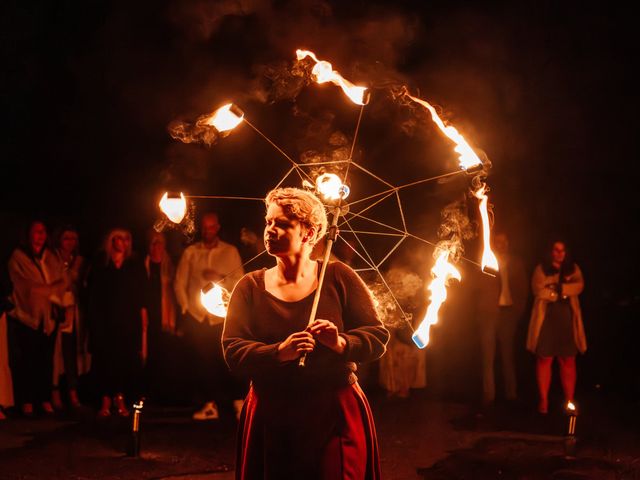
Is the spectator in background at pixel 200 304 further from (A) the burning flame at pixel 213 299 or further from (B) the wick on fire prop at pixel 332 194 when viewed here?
(B) the wick on fire prop at pixel 332 194

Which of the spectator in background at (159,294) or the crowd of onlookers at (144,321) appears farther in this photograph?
the spectator in background at (159,294)

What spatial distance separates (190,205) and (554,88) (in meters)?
7.77

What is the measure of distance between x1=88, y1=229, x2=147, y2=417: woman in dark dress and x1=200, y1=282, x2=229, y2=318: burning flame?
14.7 ft

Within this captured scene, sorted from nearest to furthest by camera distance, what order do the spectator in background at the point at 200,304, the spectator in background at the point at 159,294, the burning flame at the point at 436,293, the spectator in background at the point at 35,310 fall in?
the burning flame at the point at 436,293, the spectator in background at the point at 200,304, the spectator in background at the point at 35,310, the spectator in background at the point at 159,294

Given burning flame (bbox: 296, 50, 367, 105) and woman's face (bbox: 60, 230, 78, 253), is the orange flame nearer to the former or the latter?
burning flame (bbox: 296, 50, 367, 105)

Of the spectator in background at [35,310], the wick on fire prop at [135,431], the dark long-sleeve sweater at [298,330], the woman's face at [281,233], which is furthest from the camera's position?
the spectator in background at [35,310]

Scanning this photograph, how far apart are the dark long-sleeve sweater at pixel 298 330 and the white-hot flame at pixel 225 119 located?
0.81m

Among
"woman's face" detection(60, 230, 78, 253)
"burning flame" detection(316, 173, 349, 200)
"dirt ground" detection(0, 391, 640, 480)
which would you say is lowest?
"dirt ground" detection(0, 391, 640, 480)

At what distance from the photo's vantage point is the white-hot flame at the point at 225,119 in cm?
418

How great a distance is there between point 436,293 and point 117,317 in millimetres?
5263

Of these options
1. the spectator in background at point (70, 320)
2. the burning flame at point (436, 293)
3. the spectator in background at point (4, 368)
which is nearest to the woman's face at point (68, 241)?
the spectator in background at point (70, 320)

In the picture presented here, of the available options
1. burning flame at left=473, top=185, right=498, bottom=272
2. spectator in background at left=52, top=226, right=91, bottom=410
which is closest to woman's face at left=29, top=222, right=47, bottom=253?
spectator in background at left=52, top=226, right=91, bottom=410

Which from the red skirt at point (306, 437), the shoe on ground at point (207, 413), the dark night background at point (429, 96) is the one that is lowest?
the shoe on ground at point (207, 413)

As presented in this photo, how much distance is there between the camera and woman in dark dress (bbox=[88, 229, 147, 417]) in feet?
28.3
